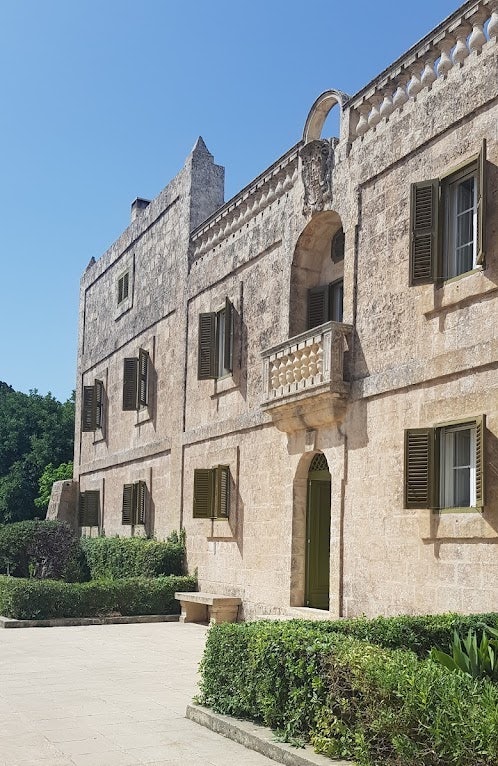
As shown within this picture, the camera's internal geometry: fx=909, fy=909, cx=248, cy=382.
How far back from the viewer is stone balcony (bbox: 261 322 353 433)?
1292 centimetres

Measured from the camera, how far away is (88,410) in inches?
1072

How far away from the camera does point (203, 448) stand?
18.5m

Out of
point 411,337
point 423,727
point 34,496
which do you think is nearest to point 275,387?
point 411,337

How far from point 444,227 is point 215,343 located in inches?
291

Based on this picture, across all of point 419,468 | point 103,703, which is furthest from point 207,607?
point 103,703

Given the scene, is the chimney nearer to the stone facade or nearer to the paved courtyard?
the stone facade

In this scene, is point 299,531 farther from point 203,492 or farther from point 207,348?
point 207,348

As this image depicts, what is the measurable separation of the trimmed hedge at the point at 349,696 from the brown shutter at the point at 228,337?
29.9ft

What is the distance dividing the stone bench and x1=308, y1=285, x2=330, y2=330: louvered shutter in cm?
508

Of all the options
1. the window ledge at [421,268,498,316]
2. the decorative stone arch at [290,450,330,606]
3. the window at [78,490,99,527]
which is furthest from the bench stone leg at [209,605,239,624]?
the window at [78,490,99,527]

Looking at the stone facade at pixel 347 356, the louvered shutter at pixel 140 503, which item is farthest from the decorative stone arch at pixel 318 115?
the louvered shutter at pixel 140 503

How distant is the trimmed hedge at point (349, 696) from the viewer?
5133 mm

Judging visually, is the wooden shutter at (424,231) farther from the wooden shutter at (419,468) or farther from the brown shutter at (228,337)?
the brown shutter at (228,337)

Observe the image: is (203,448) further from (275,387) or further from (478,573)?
(478,573)
